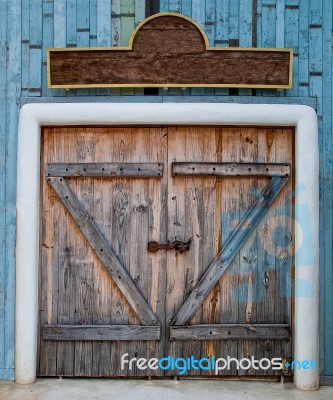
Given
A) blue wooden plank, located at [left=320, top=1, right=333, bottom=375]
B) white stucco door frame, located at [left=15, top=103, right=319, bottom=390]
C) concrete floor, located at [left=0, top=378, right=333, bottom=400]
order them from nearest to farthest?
1. concrete floor, located at [left=0, top=378, right=333, bottom=400]
2. white stucco door frame, located at [left=15, top=103, right=319, bottom=390]
3. blue wooden plank, located at [left=320, top=1, right=333, bottom=375]

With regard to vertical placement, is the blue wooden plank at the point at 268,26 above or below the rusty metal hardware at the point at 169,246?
above

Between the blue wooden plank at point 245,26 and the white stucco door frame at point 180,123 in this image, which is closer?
the white stucco door frame at point 180,123

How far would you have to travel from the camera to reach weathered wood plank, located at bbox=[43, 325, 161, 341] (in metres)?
4.89

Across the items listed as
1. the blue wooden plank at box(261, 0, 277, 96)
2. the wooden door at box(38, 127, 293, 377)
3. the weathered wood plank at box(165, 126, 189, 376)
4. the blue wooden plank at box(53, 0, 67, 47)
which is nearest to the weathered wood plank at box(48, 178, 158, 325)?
the wooden door at box(38, 127, 293, 377)

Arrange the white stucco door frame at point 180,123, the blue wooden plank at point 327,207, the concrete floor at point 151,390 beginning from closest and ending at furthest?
the concrete floor at point 151,390, the white stucco door frame at point 180,123, the blue wooden plank at point 327,207

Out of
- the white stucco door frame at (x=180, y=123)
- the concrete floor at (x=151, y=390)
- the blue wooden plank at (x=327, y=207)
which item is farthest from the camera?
the blue wooden plank at (x=327, y=207)

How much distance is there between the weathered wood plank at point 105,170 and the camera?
16.1ft

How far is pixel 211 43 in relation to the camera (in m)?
4.89

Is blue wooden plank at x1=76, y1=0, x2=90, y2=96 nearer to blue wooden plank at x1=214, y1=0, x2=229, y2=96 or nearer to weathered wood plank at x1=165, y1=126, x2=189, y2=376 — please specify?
weathered wood plank at x1=165, y1=126, x2=189, y2=376

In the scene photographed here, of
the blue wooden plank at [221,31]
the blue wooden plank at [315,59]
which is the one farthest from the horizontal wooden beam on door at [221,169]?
the blue wooden plank at [221,31]

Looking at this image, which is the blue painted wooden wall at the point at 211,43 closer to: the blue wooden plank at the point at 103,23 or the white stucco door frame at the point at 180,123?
the blue wooden plank at the point at 103,23

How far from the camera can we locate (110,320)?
494cm

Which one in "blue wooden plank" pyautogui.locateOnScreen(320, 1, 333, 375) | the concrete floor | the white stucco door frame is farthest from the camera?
"blue wooden plank" pyautogui.locateOnScreen(320, 1, 333, 375)

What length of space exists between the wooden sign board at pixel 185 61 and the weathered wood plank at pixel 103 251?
937 millimetres
